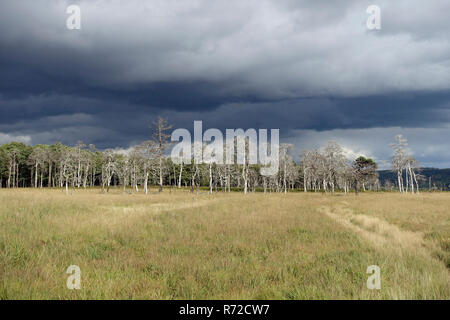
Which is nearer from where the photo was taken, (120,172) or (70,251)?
(70,251)

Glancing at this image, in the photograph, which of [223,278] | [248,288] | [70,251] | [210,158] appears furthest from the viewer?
[210,158]

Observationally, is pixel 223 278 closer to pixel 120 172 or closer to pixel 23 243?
pixel 23 243

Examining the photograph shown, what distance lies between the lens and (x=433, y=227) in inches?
544

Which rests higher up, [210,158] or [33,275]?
[210,158]

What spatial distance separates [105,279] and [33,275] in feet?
5.08

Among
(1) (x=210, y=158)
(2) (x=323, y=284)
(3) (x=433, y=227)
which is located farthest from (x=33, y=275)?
(1) (x=210, y=158)

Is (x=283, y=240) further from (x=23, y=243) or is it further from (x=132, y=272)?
(x=23, y=243)

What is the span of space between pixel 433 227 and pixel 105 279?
604 inches
